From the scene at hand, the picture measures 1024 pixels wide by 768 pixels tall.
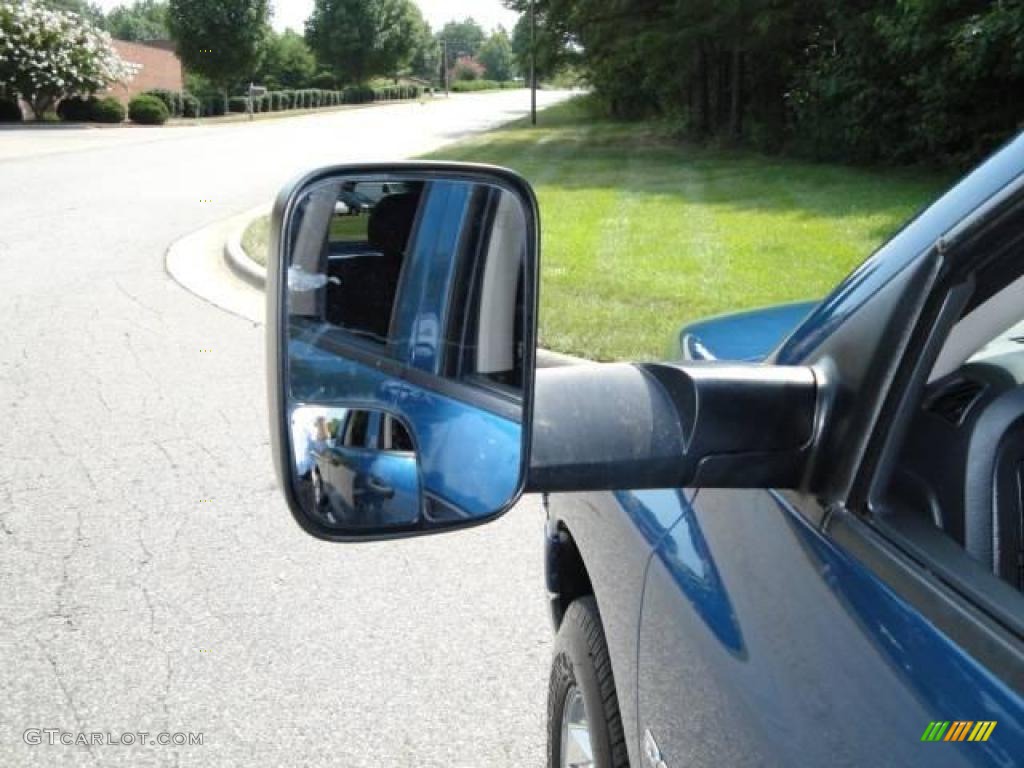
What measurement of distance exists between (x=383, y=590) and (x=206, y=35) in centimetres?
5848

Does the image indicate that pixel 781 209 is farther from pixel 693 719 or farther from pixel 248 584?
pixel 693 719

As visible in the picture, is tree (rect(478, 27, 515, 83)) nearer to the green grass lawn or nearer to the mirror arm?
the green grass lawn

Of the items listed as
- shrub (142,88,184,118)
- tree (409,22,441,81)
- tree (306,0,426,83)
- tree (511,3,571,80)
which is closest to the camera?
tree (511,3,571,80)

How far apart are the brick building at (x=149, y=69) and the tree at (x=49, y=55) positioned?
7.31 m

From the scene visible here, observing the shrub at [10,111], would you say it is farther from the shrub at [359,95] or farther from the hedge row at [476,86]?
the hedge row at [476,86]

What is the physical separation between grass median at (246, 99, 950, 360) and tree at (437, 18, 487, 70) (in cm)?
12739

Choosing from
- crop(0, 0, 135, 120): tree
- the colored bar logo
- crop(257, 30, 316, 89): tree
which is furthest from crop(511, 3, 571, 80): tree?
crop(257, 30, 316, 89): tree

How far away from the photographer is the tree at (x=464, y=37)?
144000 millimetres

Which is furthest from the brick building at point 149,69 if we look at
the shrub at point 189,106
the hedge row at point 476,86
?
the hedge row at point 476,86

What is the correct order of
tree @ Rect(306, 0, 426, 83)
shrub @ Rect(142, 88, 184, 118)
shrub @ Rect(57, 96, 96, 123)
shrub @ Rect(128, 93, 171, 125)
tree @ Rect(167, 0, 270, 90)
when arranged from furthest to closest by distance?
tree @ Rect(306, 0, 426, 83)
tree @ Rect(167, 0, 270, 90)
shrub @ Rect(142, 88, 184, 118)
shrub @ Rect(128, 93, 171, 125)
shrub @ Rect(57, 96, 96, 123)

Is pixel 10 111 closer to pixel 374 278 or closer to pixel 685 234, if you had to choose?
pixel 685 234

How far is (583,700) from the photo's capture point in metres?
2.26

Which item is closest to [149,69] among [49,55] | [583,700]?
[49,55]

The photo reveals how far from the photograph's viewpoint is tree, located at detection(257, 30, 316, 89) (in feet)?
253
